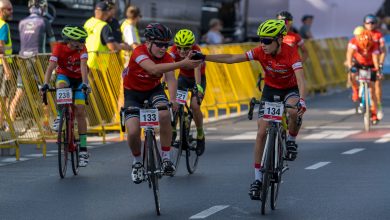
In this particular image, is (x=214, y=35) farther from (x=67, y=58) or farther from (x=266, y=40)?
(x=266, y=40)

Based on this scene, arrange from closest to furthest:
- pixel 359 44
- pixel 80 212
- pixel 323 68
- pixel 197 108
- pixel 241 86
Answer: pixel 80 212
pixel 197 108
pixel 359 44
pixel 241 86
pixel 323 68

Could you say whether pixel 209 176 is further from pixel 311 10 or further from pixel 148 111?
pixel 311 10

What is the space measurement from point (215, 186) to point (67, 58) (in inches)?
105

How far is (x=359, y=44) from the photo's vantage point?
22266mm

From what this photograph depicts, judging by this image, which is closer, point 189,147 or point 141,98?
point 141,98

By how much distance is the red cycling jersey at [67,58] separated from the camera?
1502 cm

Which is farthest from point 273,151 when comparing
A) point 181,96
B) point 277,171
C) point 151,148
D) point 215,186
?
point 181,96

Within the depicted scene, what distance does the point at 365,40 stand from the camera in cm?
2225

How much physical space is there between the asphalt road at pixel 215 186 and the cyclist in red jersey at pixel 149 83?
0.44 meters

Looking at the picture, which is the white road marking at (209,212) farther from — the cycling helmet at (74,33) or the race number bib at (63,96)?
the cycling helmet at (74,33)

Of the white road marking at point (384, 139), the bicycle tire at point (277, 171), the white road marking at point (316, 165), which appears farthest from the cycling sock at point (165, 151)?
the white road marking at point (384, 139)

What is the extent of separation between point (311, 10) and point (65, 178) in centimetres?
2551

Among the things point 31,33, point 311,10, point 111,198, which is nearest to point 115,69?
point 31,33

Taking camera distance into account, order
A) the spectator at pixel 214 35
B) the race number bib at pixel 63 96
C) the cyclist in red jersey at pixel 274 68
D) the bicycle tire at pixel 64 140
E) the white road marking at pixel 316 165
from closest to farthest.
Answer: the cyclist in red jersey at pixel 274 68, the bicycle tire at pixel 64 140, the race number bib at pixel 63 96, the white road marking at pixel 316 165, the spectator at pixel 214 35
